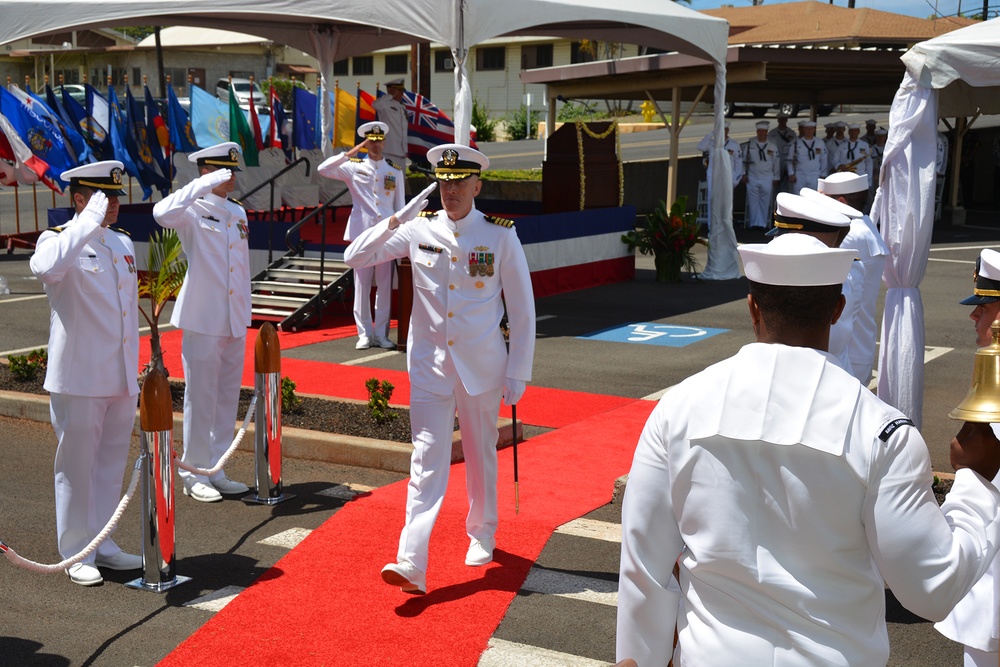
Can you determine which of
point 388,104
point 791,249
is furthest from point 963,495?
point 388,104

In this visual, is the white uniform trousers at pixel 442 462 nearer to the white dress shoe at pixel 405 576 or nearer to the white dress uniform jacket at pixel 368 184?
the white dress shoe at pixel 405 576

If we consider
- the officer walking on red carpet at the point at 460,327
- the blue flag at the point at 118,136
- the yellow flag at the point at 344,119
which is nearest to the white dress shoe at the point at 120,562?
the officer walking on red carpet at the point at 460,327

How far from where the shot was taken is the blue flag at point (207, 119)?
2041cm

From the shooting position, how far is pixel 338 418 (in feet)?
30.0

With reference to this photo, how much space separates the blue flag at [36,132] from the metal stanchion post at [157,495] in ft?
43.9

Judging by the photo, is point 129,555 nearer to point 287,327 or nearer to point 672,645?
point 672,645

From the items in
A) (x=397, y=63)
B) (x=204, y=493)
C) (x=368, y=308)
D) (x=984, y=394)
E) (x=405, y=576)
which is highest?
(x=397, y=63)

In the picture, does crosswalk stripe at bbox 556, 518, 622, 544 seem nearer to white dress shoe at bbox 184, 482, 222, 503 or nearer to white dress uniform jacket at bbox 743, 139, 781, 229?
white dress shoe at bbox 184, 482, 222, 503

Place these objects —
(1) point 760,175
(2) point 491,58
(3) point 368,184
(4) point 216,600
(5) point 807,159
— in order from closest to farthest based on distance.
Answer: (4) point 216,600 < (3) point 368,184 < (1) point 760,175 < (5) point 807,159 < (2) point 491,58

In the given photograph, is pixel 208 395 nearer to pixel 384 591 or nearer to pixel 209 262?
pixel 209 262

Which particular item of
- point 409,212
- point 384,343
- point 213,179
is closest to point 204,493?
point 213,179

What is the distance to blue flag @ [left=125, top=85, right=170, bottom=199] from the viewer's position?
64.9 feet

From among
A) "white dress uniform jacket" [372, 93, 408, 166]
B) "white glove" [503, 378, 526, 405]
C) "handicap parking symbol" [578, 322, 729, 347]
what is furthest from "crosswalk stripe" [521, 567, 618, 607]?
"white dress uniform jacket" [372, 93, 408, 166]

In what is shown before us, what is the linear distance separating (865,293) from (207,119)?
1596 cm
